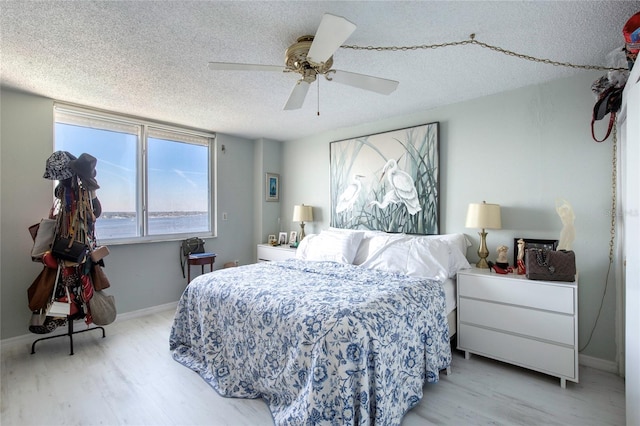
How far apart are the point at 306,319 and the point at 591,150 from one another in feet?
8.53

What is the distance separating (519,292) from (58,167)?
3867mm

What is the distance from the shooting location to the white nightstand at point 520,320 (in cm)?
210

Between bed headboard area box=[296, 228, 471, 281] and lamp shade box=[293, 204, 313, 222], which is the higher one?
lamp shade box=[293, 204, 313, 222]

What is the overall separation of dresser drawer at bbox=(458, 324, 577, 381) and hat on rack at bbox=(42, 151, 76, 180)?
11.9ft

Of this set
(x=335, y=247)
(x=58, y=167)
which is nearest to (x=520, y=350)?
(x=335, y=247)

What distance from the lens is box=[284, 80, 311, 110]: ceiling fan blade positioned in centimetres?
198

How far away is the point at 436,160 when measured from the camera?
3182 millimetres

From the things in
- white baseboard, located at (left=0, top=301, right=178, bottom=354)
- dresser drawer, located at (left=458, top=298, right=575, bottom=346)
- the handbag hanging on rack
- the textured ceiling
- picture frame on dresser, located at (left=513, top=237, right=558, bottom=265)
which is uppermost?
the textured ceiling

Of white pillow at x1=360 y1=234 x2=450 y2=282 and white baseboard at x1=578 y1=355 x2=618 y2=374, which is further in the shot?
white pillow at x1=360 y1=234 x2=450 y2=282

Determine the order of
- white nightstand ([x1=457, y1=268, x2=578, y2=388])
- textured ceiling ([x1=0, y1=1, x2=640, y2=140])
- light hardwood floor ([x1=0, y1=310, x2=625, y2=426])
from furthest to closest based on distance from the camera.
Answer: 1. white nightstand ([x1=457, y1=268, x2=578, y2=388])
2. light hardwood floor ([x1=0, y1=310, x2=625, y2=426])
3. textured ceiling ([x1=0, y1=1, x2=640, y2=140])

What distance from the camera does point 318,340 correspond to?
1.60 m

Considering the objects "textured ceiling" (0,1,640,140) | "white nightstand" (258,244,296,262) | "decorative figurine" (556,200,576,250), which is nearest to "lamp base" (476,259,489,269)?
"decorative figurine" (556,200,576,250)

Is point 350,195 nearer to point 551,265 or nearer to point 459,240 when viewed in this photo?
point 459,240

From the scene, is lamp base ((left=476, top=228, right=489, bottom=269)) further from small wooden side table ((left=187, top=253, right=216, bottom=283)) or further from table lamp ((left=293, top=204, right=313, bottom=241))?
small wooden side table ((left=187, top=253, right=216, bottom=283))
